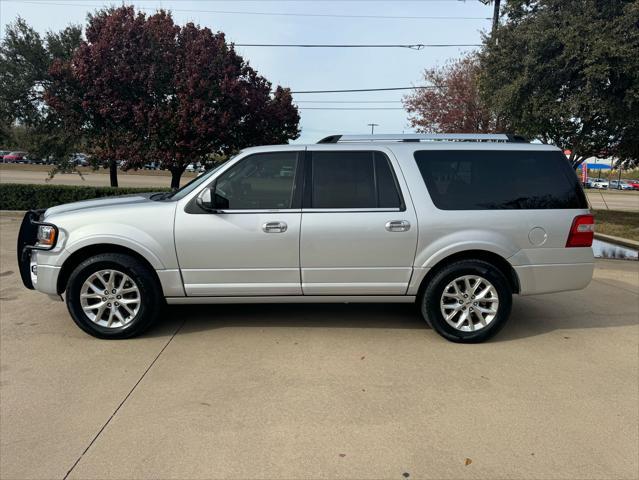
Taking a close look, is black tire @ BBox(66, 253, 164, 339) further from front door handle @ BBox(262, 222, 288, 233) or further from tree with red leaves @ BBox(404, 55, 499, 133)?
tree with red leaves @ BBox(404, 55, 499, 133)

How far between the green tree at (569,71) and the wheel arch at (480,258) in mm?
8282

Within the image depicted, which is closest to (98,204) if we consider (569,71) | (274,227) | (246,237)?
(246,237)

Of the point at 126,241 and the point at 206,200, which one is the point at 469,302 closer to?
the point at 206,200

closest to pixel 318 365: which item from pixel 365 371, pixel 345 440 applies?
pixel 365 371

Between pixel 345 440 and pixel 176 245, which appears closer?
pixel 345 440

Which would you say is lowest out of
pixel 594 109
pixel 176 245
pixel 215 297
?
pixel 215 297

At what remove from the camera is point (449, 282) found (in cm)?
462

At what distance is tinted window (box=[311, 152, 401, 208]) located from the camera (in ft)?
15.0

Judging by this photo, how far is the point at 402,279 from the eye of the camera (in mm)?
4633

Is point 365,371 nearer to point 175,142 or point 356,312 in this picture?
point 356,312

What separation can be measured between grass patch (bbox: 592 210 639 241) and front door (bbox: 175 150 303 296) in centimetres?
1142

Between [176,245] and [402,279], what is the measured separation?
216 centimetres

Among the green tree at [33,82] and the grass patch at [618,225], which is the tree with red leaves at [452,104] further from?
the green tree at [33,82]

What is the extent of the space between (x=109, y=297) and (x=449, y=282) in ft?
10.6
